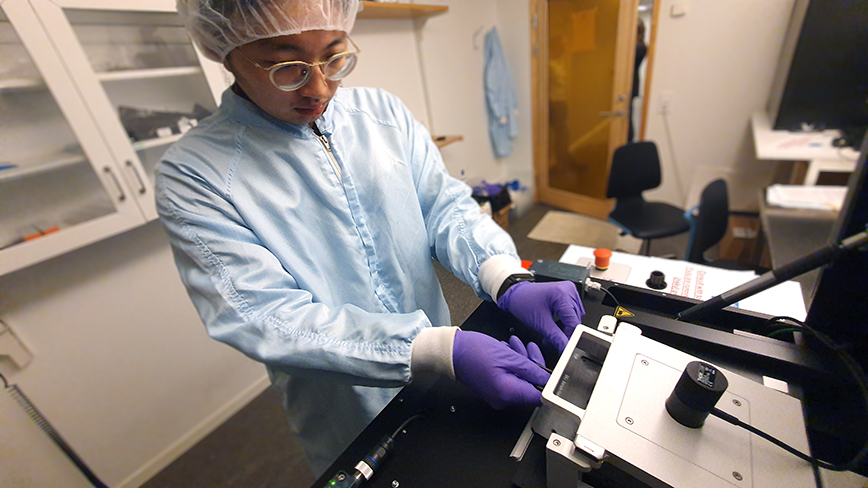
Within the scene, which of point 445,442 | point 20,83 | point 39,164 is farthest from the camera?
point 39,164

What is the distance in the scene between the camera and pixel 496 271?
70cm

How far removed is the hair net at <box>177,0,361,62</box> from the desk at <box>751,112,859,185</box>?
2105 millimetres

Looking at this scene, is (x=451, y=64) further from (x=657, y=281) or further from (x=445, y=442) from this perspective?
(x=445, y=442)

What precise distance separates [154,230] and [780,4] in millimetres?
3470

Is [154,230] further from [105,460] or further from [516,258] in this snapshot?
[516,258]

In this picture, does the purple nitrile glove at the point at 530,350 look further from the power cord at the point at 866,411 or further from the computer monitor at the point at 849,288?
the computer monitor at the point at 849,288

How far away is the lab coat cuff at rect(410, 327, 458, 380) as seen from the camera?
54cm

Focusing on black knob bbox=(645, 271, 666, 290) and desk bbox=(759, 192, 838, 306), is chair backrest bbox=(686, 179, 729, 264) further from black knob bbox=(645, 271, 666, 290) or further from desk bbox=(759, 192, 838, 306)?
black knob bbox=(645, 271, 666, 290)

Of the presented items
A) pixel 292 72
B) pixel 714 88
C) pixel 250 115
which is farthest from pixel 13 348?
pixel 714 88

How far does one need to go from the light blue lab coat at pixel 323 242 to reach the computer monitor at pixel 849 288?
0.47 meters

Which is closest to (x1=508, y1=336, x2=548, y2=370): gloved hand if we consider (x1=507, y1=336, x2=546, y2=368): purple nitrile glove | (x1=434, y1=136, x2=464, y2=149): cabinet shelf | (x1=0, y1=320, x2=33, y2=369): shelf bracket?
(x1=507, y1=336, x2=546, y2=368): purple nitrile glove

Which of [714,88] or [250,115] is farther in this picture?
[714,88]

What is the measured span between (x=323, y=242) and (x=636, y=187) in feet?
7.35

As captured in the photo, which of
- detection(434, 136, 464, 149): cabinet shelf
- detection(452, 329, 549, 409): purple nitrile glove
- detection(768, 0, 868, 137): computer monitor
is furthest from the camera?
detection(768, 0, 868, 137): computer monitor
